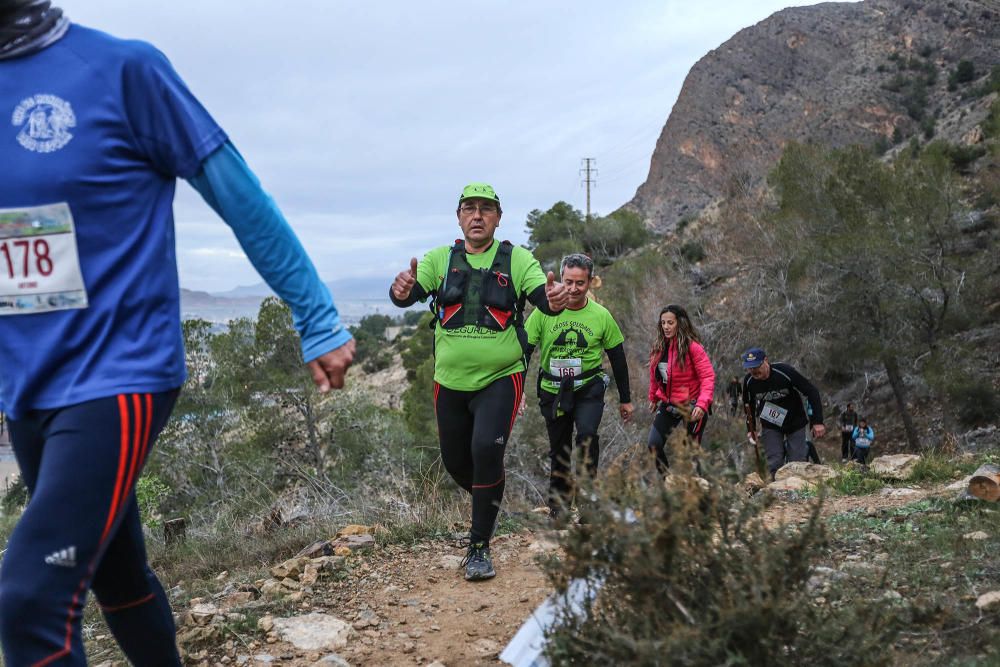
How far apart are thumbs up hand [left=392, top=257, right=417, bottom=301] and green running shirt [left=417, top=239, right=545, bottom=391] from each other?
0.25 ft

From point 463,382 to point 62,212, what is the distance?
255 cm

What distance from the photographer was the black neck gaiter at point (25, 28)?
5.92 feet

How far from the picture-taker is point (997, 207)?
70.0ft

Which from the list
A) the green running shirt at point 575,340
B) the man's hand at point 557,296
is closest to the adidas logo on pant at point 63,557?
the man's hand at point 557,296

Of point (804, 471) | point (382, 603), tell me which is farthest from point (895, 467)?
point (382, 603)

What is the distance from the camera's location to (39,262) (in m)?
1.77

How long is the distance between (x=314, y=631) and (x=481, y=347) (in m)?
1.50

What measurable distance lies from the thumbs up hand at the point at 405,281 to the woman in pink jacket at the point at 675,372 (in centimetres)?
295

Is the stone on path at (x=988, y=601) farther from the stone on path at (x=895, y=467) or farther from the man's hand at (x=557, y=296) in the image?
the stone on path at (x=895, y=467)

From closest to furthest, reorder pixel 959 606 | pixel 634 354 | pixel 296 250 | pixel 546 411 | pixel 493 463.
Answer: pixel 296 250
pixel 959 606
pixel 493 463
pixel 546 411
pixel 634 354

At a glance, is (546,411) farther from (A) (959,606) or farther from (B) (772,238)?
(B) (772,238)

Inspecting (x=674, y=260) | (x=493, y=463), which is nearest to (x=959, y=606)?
(x=493, y=463)

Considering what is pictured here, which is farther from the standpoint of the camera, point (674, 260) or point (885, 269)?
point (674, 260)

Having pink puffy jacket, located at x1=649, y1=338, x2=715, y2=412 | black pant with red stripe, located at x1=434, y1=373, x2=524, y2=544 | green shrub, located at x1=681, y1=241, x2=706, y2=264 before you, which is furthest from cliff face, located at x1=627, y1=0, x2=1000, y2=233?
black pant with red stripe, located at x1=434, y1=373, x2=524, y2=544
